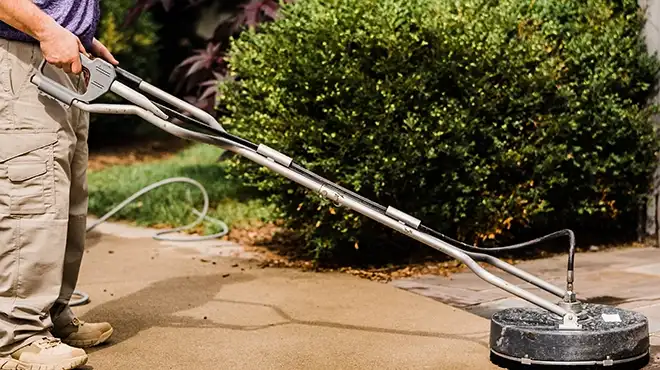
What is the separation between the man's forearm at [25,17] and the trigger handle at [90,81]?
0.13m

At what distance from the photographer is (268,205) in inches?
240

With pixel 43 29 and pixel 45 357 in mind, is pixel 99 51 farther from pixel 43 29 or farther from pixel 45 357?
pixel 45 357

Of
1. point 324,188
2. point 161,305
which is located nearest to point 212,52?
point 161,305

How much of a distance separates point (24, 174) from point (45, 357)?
612mm

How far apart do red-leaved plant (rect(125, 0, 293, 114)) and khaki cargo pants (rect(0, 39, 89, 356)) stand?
10.5 feet

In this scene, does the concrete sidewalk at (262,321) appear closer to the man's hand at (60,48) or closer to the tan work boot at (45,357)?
the tan work boot at (45,357)

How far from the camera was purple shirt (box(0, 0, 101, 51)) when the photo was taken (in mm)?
3299

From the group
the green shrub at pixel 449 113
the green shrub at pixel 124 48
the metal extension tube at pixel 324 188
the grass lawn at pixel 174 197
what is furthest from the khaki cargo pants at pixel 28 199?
the green shrub at pixel 124 48

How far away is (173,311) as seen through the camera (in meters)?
4.30

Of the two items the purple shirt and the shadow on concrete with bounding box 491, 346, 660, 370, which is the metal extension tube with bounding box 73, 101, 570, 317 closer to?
the shadow on concrete with bounding box 491, 346, 660, 370

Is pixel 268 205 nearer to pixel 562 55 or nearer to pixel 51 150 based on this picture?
pixel 562 55

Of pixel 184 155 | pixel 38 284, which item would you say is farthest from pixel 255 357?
pixel 184 155

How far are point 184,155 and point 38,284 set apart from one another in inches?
269

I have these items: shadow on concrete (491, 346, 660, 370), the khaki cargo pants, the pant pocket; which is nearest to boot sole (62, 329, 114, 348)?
the khaki cargo pants
